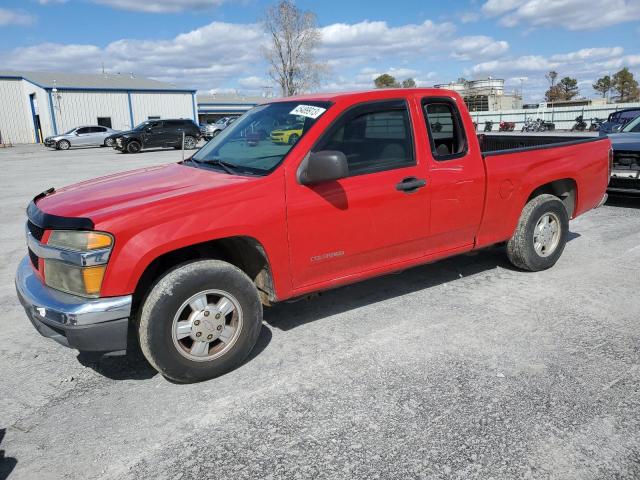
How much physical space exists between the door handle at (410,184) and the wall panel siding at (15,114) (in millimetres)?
49781

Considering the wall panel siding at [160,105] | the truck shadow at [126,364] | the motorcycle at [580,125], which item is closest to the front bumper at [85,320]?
the truck shadow at [126,364]

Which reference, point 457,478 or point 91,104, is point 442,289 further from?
point 91,104

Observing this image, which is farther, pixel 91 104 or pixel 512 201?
pixel 91 104

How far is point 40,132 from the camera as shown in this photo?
151 ft

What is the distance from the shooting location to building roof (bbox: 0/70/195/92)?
45219 millimetres

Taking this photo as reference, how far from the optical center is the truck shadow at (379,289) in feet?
15.1

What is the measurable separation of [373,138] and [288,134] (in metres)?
0.67

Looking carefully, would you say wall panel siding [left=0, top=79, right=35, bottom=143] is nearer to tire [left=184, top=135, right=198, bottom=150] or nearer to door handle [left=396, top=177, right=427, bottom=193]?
tire [left=184, top=135, right=198, bottom=150]

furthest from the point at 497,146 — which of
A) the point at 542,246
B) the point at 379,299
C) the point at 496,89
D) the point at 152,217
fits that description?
the point at 496,89

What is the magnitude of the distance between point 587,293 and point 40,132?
164 feet

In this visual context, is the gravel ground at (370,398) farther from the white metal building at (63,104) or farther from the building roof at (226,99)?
the building roof at (226,99)

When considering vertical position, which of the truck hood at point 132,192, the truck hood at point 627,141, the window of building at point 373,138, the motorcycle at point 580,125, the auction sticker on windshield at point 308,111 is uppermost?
the auction sticker on windshield at point 308,111

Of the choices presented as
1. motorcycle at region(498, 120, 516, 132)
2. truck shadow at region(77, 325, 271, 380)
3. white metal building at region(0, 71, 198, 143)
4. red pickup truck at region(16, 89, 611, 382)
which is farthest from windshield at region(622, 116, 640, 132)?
white metal building at region(0, 71, 198, 143)

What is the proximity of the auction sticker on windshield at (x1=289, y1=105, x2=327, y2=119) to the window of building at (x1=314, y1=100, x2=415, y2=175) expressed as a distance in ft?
0.52
